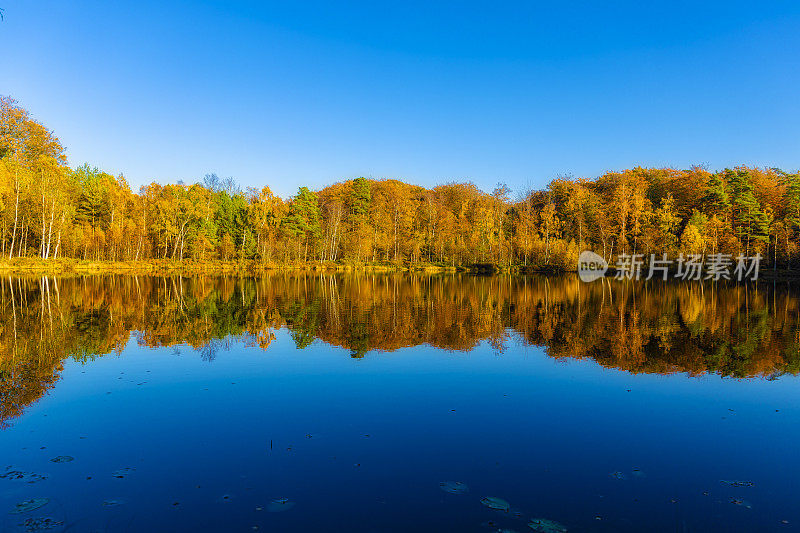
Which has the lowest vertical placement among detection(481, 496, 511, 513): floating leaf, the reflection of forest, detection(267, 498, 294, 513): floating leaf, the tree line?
detection(267, 498, 294, 513): floating leaf

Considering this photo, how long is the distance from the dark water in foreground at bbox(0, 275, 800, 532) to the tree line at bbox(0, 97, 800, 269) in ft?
157

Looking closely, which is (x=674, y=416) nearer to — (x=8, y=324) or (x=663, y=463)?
(x=663, y=463)

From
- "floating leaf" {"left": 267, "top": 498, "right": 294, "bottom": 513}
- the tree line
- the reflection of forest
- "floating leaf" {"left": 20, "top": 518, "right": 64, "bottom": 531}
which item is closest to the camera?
"floating leaf" {"left": 20, "top": 518, "right": 64, "bottom": 531}

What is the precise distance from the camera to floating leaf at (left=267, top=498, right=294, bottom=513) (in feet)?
16.8

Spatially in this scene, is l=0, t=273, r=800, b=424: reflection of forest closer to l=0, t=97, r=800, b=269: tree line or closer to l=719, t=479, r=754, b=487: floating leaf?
l=719, t=479, r=754, b=487: floating leaf

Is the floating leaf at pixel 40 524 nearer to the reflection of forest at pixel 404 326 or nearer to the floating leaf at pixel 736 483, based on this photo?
the reflection of forest at pixel 404 326

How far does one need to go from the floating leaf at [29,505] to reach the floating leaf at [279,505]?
7.90 feet

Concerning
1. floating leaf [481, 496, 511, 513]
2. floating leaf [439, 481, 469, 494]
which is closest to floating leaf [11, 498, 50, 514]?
floating leaf [439, 481, 469, 494]

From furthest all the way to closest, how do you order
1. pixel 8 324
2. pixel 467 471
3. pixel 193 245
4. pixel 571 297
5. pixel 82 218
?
1. pixel 193 245
2. pixel 82 218
3. pixel 571 297
4. pixel 8 324
5. pixel 467 471

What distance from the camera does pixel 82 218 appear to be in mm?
59000

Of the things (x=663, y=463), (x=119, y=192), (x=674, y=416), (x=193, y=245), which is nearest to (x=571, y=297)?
(x=674, y=416)

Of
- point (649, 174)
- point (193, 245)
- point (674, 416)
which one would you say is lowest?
point (674, 416)

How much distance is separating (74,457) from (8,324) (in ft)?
45.5

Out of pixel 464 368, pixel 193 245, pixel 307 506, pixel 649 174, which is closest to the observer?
pixel 307 506
